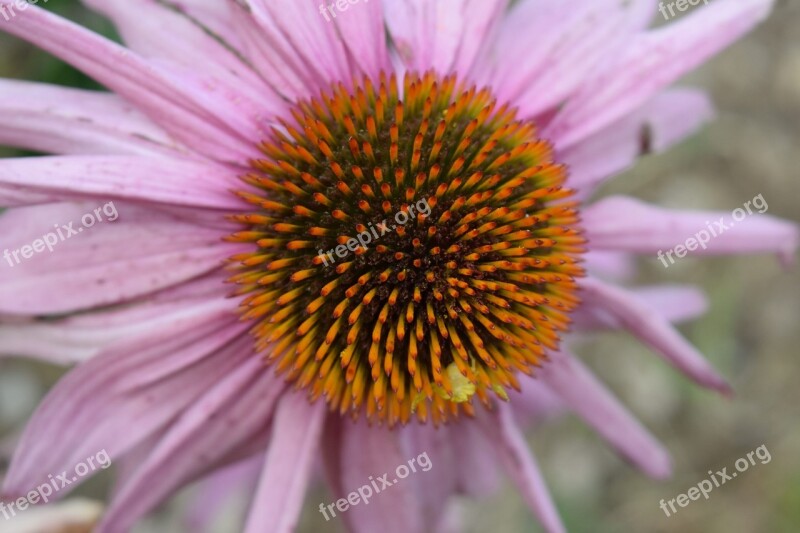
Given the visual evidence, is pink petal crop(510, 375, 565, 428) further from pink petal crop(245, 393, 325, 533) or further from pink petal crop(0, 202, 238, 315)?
pink petal crop(0, 202, 238, 315)

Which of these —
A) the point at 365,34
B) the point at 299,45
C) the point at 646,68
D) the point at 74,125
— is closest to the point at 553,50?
the point at 646,68

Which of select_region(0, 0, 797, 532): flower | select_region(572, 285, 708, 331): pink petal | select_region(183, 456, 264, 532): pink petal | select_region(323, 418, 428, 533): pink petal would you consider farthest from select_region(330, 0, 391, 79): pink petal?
select_region(183, 456, 264, 532): pink petal

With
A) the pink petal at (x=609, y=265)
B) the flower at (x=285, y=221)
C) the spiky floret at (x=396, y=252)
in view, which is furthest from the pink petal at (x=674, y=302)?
the spiky floret at (x=396, y=252)

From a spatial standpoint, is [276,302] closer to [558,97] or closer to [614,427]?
[558,97]

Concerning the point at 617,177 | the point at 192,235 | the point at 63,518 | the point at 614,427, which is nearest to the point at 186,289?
the point at 192,235

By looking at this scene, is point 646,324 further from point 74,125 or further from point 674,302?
point 74,125

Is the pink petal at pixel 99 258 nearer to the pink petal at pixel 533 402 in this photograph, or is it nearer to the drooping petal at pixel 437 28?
the drooping petal at pixel 437 28
